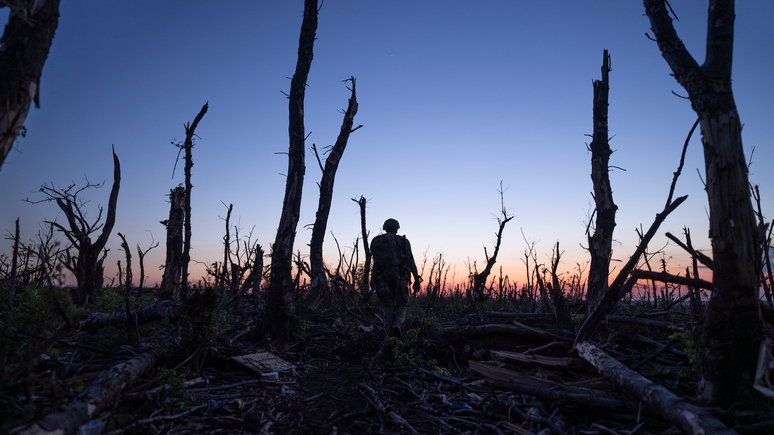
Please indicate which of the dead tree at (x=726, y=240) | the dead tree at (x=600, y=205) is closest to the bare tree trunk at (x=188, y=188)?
the dead tree at (x=600, y=205)

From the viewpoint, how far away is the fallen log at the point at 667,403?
120 inches

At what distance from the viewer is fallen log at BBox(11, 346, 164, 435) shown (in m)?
2.69

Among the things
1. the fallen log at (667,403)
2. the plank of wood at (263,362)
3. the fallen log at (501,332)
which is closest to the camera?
the fallen log at (667,403)

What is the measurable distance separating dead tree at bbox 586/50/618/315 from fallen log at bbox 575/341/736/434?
10.4ft

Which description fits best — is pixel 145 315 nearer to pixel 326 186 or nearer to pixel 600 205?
pixel 326 186

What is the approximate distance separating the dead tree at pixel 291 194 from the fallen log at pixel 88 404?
3466 mm

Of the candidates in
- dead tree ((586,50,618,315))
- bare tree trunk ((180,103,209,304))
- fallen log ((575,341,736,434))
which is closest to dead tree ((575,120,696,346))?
fallen log ((575,341,736,434))

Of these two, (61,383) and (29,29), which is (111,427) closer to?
(61,383)

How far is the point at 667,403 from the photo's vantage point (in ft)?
11.6

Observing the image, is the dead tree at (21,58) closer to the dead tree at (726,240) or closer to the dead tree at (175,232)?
the dead tree at (726,240)

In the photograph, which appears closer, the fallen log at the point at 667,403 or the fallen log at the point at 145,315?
the fallen log at the point at 667,403

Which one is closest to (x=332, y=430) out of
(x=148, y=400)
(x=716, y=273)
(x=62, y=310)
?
(x=148, y=400)

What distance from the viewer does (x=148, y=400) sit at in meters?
3.79

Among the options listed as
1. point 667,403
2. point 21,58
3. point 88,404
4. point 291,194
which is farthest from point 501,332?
point 21,58
